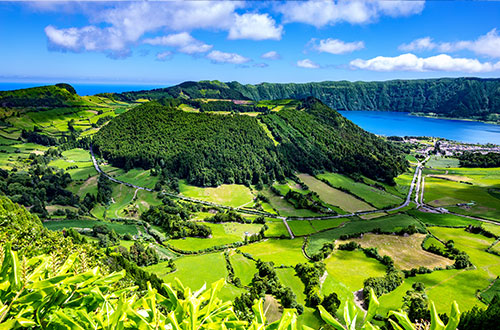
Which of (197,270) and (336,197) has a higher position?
(197,270)

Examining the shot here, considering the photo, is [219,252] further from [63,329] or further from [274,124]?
[274,124]

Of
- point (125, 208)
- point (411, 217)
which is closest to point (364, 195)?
point (411, 217)

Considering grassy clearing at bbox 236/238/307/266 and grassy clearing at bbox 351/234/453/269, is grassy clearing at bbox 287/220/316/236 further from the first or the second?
grassy clearing at bbox 351/234/453/269

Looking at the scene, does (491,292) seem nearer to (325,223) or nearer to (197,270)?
(325,223)

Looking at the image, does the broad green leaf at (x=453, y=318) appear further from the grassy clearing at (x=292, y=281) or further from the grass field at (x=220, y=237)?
the grass field at (x=220, y=237)

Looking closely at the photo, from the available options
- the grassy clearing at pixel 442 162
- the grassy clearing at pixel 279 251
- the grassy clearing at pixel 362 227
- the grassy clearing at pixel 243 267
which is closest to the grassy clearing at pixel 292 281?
the grassy clearing at pixel 279 251

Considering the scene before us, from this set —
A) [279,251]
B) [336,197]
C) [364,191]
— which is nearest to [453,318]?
[279,251]

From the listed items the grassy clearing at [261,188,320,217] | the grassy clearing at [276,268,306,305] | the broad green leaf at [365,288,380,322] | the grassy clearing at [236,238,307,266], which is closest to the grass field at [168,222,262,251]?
the grassy clearing at [236,238,307,266]
